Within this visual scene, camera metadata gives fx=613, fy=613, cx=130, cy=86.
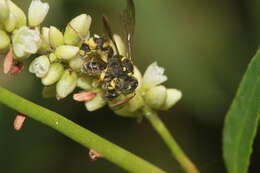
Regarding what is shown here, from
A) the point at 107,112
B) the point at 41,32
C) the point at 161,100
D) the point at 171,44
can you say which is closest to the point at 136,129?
the point at 107,112

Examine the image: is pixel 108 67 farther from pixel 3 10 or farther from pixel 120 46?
pixel 3 10

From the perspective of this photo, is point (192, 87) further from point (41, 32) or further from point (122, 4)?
point (41, 32)

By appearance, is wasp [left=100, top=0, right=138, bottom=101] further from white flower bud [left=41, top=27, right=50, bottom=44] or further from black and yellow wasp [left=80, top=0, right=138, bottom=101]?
white flower bud [left=41, top=27, right=50, bottom=44]

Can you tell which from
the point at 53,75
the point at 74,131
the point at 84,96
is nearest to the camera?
A: the point at 74,131

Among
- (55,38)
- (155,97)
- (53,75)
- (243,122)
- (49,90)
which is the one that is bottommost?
(243,122)

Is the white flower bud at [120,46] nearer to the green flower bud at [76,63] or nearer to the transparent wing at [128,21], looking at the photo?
the transparent wing at [128,21]

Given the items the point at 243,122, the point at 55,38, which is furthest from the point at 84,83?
the point at 243,122

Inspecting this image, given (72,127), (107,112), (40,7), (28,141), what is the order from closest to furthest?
(72,127) → (40,7) → (28,141) → (107,112)
